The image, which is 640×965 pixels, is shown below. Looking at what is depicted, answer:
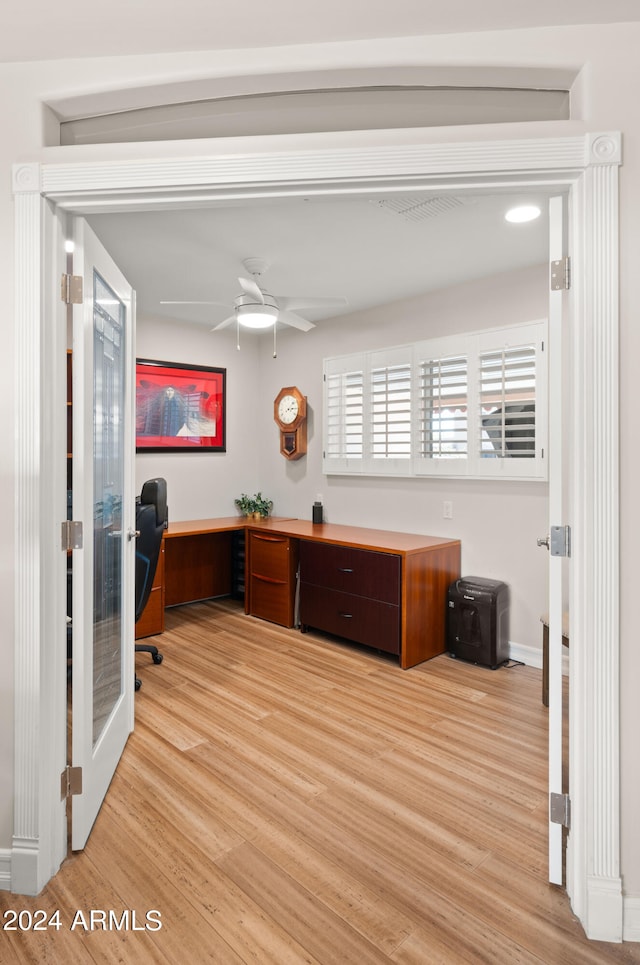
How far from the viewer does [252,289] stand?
3.14 meters

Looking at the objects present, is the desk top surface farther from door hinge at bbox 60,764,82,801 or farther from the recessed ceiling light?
door hinge at bbox 60,764,82,801

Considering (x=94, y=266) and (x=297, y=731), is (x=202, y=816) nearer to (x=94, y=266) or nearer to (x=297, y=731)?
(x=297, y=731)

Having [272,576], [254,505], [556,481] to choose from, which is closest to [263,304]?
[272,576]

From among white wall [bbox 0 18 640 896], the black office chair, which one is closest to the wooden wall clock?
the black office chair

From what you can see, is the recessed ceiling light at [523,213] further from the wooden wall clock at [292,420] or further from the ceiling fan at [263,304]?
the wooden wall clock at [292,420]

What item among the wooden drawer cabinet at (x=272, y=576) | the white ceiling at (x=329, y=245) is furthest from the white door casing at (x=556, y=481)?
the wooden drawer cabinet at (x=272, y=576)

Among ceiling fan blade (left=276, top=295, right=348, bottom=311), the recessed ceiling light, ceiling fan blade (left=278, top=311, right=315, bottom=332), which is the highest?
the recessed ceiling light

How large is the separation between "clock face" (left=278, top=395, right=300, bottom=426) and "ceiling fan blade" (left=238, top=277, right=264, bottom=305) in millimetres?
1791

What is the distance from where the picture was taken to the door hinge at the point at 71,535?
5.81ft

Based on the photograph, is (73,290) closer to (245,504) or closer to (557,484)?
(557,484)

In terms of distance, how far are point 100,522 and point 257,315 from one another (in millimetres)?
1799

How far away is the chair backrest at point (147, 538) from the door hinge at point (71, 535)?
1.35m

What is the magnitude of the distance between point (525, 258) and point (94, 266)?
8.64 feet

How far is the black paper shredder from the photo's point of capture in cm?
354
